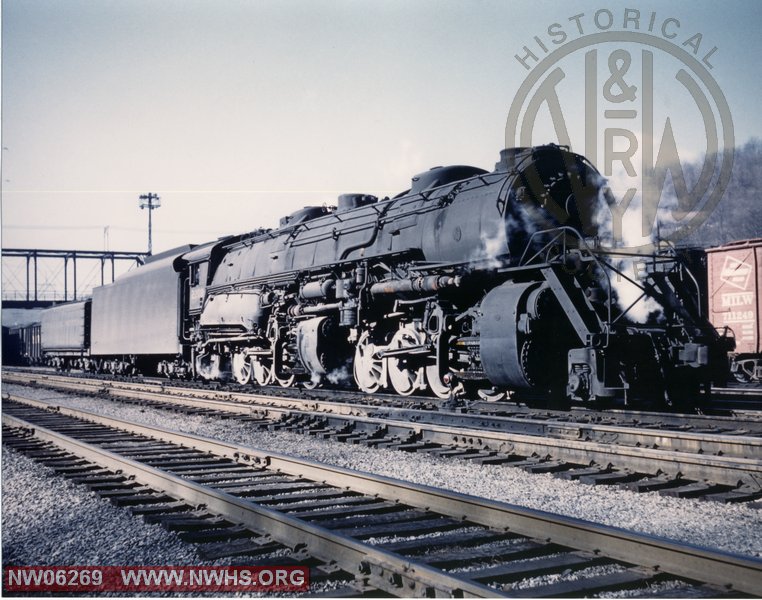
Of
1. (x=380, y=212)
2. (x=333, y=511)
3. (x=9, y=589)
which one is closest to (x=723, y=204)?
(x=380, y=212)

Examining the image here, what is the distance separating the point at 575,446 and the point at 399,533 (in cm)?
281

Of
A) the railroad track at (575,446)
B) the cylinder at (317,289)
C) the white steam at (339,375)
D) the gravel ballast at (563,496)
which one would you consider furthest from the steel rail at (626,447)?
the cylinder at (317,289)

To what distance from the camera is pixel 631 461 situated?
6.08 meters

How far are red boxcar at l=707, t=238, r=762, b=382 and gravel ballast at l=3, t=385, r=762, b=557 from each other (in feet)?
39.2

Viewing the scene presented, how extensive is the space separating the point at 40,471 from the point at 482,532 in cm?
494

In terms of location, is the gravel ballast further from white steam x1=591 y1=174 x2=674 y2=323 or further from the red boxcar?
the red boxcar

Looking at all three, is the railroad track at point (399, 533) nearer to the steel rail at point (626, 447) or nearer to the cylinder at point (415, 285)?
the steel rail at point (626, 447)

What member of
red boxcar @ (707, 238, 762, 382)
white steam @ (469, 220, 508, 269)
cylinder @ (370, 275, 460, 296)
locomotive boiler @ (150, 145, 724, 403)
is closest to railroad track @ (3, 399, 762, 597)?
locomotive boiler @ (150, 145, 724, 403)

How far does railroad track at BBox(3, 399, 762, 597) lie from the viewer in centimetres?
331

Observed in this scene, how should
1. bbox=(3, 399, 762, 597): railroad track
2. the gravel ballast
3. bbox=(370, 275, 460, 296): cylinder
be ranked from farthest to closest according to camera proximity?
bbox=(370, 275, 460, 296): cylinder < the gravel ballast < bbox=(3, 399, 762, 597): railroad track

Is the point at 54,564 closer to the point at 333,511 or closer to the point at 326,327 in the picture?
the point at 333,511

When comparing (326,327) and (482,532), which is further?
(326,327)

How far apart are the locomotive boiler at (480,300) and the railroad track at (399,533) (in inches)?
153

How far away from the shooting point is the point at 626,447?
Answer: 20.4 ft
